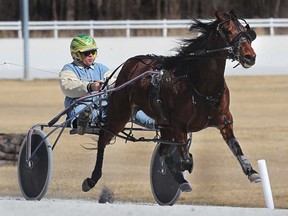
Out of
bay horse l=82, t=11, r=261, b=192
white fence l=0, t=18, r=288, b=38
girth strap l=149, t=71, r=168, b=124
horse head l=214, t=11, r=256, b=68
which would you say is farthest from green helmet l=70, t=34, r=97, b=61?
white fence l=0, t=18, r=288, b=38

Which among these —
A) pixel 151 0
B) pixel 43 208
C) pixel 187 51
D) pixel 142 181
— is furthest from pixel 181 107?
pixel 151 0

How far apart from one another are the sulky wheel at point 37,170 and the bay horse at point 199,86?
140 cm

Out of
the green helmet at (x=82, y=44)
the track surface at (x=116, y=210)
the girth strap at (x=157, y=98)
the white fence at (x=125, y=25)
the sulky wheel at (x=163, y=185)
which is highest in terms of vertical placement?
the green helmet at (x=82, y=44)

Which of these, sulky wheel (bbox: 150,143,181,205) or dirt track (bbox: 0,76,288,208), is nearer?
sulky wheel (bbox: 150,143,181,205)

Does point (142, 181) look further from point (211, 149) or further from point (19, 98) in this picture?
point (19, 98)

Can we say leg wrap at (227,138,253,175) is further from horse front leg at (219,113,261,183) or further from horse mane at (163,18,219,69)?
horse mane at (163,18,219,69)

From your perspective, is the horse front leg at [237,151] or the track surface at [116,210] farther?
the horse front leg at [237,151]

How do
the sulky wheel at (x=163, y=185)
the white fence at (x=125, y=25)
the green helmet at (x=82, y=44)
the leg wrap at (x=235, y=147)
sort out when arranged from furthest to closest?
the white fence at (x=125, y=25)
the sulky wheel at (x=163, y=185)
the green helmet at (x=82, y=44)
the leg wrap at (x=235, y=147)

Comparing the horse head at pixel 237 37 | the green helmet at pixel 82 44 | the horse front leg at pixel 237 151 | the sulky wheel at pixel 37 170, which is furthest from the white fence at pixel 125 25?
the horse head at pixel 237 37

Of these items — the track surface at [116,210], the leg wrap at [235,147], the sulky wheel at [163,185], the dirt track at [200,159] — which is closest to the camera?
the track surface at [116,210]

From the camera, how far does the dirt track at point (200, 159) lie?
41.6 ft

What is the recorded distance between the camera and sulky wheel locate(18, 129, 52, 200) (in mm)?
10344

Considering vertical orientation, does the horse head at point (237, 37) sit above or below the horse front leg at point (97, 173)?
above

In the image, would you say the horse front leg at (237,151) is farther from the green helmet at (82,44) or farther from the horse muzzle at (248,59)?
the green helmet at (82,44)
